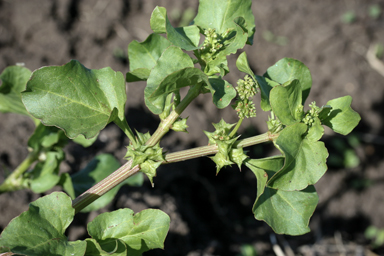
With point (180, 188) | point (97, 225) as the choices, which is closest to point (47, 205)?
point (97, 225)

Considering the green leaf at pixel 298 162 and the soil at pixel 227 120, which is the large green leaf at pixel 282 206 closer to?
the green leaf at pixel 298 162

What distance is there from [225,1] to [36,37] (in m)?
3.07

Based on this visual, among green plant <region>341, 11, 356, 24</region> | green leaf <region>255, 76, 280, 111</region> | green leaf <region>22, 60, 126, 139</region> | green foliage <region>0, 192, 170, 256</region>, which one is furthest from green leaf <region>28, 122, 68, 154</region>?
green plant <region>341, 11, 356, 24</region>

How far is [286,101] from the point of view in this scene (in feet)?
4.94

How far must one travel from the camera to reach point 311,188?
1.77 meters

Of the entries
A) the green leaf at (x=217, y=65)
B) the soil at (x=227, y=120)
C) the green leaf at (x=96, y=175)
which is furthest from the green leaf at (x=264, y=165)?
the soil at (x=227, y=120)

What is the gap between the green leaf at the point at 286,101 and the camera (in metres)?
1.46

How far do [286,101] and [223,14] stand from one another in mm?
522

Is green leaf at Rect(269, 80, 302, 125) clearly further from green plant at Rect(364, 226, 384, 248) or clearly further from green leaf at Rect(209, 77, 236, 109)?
green plant at Rect(364, 226, 384, 248)

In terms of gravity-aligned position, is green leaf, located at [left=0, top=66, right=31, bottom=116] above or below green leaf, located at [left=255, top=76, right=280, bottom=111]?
below

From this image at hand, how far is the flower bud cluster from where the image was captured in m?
1.52

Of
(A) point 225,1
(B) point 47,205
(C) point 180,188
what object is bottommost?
(C) point 180,188

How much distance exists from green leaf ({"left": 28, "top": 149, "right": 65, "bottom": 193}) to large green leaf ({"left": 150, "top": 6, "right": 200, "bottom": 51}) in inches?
45.9

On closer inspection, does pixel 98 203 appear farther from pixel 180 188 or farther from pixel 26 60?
pixel 26 60
